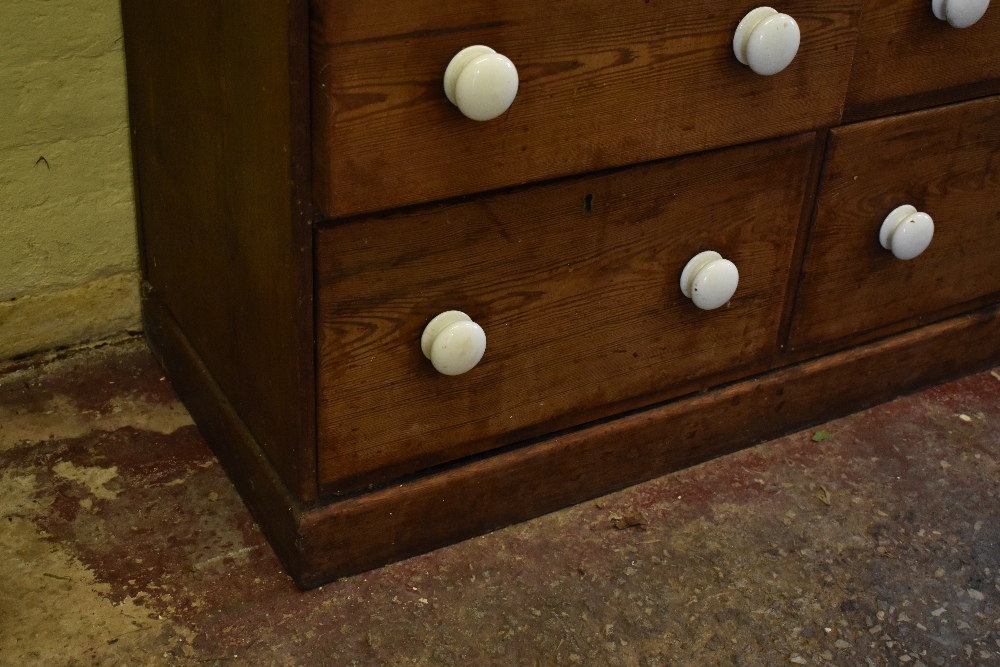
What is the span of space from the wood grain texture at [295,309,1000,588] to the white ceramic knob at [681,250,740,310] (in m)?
0.18

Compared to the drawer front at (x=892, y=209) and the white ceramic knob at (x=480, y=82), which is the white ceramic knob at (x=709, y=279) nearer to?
the drawer front at (x=892, y=209)

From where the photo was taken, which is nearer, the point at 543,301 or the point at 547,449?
the point at 543,301

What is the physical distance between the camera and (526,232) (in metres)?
1.22

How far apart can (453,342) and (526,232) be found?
136 millimetres

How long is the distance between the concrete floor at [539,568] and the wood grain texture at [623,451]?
2cm

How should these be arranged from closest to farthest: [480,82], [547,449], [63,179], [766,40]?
[480,82] → [766,40] → [547,449] → [63,179]

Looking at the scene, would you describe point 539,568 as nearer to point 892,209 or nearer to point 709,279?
point 709,279

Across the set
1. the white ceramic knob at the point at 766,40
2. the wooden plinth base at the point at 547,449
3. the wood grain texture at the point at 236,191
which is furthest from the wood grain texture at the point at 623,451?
the white ceramic knob at the point at 766,40

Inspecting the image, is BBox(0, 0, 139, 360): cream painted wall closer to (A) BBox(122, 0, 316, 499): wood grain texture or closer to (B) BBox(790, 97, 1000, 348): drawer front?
(A) BBox(122, 0, 316, 499): wood grain texture

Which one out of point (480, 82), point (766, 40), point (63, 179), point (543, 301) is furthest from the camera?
point (63, 179)

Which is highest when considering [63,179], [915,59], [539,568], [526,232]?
[915,59]

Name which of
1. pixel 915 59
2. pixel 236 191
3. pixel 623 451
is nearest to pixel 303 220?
pixel 236 191

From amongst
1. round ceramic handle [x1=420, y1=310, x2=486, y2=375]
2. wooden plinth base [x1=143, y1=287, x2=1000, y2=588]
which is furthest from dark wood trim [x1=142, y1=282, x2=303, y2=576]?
round ceramic handle [x1=420, y1=310, x2=486, y2=375]

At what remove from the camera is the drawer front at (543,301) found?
1.17 metres
